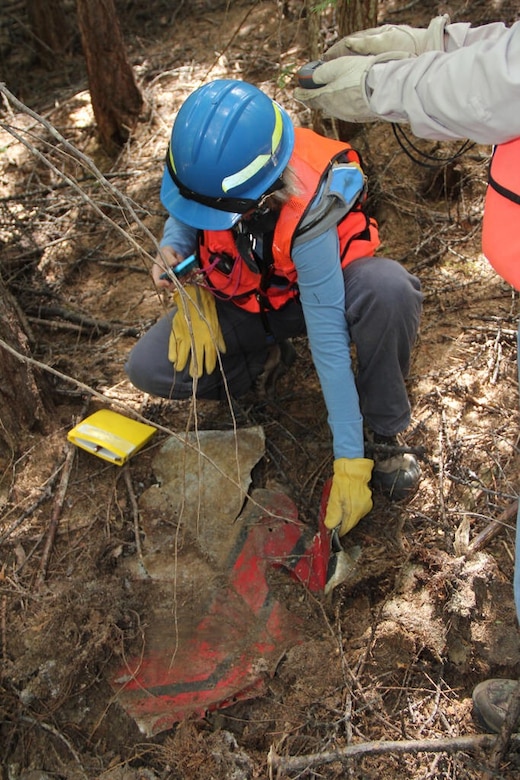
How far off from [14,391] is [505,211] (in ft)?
5.42

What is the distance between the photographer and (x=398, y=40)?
1603mm

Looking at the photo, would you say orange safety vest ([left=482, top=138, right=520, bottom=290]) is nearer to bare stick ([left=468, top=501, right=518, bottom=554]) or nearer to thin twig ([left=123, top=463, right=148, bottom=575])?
bare stick ([left=468, top=501, right=518, bottom=554])

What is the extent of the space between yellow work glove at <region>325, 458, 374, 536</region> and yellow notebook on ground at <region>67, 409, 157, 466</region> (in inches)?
29.3

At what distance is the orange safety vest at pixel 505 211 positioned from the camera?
4.04 ft

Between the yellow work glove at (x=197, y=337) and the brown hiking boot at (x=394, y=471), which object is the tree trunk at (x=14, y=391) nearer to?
the yellow work glove at (x=197, y=337)

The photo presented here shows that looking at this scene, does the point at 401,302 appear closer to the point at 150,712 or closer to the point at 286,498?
the point at 286,498

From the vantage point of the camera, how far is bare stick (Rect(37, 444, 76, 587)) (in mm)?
1965

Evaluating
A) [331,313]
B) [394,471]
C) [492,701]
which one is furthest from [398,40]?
[492,701]

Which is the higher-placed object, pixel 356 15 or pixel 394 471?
pixel 356 15

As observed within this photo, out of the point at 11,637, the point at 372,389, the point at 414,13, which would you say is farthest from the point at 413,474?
the point at 414,13

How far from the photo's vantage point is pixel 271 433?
7.59 ft

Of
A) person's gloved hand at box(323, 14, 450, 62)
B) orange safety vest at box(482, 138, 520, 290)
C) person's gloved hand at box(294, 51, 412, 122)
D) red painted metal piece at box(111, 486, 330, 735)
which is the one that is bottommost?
red painted metal piece at box(111, 486, 330, 735)

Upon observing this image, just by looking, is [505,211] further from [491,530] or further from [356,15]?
[356,15]

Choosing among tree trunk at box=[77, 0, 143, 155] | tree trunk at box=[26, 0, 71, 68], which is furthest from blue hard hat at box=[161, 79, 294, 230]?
tree trunk at box=[26, 0, 71, 68]
